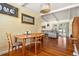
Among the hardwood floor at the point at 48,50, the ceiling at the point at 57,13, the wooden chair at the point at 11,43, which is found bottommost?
the hardwood floor at the point at 48,50

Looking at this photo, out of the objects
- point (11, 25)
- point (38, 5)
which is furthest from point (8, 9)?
point (38, 5)

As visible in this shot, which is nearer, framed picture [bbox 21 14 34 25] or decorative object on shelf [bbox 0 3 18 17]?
decorative object on shelf [bbox 0 3 18 17]

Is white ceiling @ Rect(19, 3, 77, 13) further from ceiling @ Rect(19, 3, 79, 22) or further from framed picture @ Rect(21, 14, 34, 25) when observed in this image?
framed picture @ Rect(21, 14, 34, 25)

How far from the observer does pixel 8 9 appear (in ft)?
3.92

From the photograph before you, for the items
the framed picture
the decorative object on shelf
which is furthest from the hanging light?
the decorative object on shelf

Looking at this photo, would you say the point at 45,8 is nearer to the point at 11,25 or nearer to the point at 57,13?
the point at 57,13

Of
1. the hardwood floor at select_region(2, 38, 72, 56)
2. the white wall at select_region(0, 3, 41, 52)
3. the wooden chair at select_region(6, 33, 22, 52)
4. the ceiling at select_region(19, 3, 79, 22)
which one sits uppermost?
the ceiling at select_region(19, 3, 79, 22)

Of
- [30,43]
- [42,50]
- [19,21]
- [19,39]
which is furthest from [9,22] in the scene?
[42,50]

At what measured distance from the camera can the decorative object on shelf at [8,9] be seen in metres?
1.15

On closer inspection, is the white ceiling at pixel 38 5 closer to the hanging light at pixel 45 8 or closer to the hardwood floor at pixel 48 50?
the hanging light at pixel 45 8

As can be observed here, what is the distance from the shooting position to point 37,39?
1.30 meters

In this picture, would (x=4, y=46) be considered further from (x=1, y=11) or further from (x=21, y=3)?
(x=21, y=3)

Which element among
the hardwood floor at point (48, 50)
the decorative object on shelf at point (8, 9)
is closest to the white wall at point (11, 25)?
the decorative object on shelf at point (8, 9)

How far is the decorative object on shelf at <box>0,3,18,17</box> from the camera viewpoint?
1150mm
